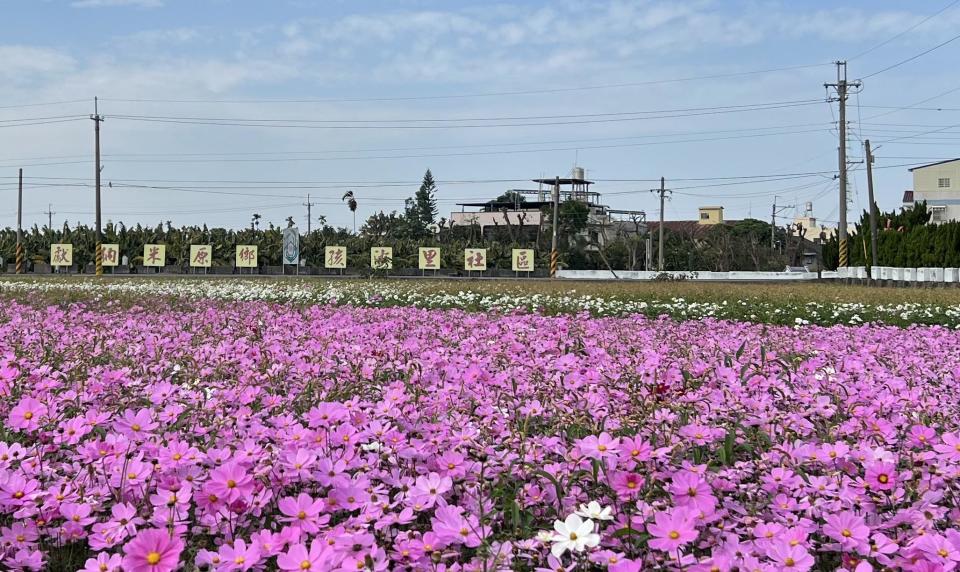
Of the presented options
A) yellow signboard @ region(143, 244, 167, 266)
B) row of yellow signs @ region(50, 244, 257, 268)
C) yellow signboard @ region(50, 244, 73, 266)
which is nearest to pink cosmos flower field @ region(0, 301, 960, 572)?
row of yellow signs @ region(50, 244, 257, 268)

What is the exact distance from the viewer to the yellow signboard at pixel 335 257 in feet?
131

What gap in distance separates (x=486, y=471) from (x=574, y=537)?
0.53m

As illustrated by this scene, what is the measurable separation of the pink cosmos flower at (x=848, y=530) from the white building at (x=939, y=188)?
182 feet

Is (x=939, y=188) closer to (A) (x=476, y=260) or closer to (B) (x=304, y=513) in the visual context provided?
(A) (x=476, y=260)

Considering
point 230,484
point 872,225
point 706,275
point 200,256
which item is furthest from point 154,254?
point 230,484

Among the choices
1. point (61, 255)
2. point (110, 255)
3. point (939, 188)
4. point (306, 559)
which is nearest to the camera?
point (306, 559)

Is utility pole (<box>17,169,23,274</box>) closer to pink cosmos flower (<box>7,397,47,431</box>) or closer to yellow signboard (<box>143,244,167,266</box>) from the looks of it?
yellow signboard (<box>143,244,167,266</box>)

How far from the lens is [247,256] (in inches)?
1633

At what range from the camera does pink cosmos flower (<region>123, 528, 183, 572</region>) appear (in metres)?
1.22

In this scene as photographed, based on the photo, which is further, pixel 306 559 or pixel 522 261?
pixel 522 261

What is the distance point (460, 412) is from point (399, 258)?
39.4 meters

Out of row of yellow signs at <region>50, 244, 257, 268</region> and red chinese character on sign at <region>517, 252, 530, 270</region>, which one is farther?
red chinese character on sign at <region>517, 252, 530, 270</region>

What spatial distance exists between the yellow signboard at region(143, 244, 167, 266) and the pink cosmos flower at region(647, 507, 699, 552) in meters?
43.1

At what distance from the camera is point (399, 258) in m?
41.5
